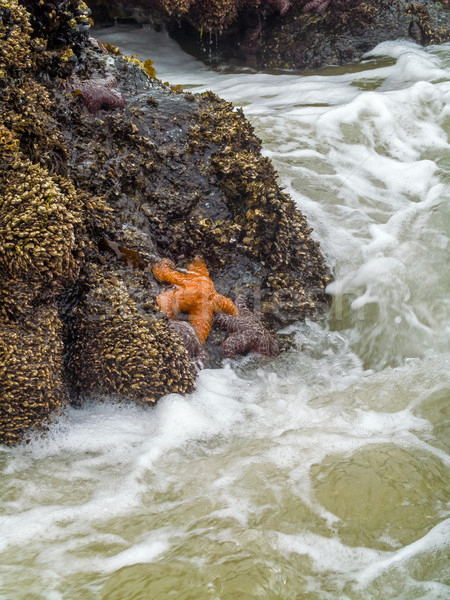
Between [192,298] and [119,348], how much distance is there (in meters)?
0.75

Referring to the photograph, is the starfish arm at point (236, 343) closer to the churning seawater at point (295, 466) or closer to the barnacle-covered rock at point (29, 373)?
the churning seawater at point (295, 466)

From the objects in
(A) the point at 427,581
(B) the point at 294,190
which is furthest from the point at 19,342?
(B) the point at 294,190

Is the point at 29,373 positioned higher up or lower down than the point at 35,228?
lower down

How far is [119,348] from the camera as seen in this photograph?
396 cm

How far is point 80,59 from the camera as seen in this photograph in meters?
4.75

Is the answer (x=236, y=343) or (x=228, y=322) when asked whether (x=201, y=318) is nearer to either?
(x=228, y=322)

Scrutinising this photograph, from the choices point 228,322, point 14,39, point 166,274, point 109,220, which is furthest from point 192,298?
point 14,39

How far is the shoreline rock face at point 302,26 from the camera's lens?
1084 centimetres

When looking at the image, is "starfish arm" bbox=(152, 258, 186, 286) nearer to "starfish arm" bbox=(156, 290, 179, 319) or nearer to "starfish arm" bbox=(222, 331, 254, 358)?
"starfish arm" bbox=(156, 290, 179, 319)

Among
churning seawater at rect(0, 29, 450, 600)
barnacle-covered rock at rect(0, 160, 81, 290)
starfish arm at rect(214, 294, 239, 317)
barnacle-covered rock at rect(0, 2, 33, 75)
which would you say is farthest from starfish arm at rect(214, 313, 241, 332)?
barnacle-covered rock at rect(0, 2, 33, 75)

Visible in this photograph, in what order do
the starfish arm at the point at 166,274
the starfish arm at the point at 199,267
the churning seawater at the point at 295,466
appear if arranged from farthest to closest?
the starfish arm at the point at 199,267, the starfish arm at the point at 166,274, the churning seawater at the point at 295,466

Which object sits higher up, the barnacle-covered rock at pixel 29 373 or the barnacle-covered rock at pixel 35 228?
the barnacle-covered rock at pixel 35 228

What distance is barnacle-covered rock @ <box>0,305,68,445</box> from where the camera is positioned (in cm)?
360

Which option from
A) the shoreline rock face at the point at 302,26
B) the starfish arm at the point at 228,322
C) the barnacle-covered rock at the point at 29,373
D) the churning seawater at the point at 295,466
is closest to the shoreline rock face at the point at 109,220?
the barnacle-covered rock at the point at 29,373
